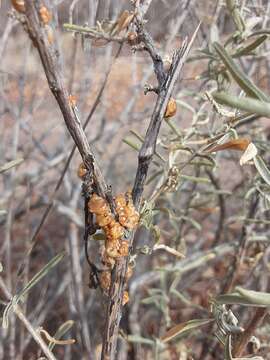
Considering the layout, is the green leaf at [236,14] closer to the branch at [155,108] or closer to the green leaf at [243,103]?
the branch at [155,108]

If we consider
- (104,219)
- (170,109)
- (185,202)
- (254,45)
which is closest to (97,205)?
(104,219)

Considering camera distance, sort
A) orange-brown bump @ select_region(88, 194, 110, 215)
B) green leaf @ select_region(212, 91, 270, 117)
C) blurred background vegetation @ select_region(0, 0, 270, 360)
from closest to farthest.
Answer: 1. green leaf @ select_region(212, 91, 270, 117)
2. orange-brown bump @ select_region(88, 194, 110, 215)
3. blurred background vegetation @ select_region(0, 0, 270, 360)

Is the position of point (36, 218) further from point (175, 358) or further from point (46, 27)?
point (46, 27)

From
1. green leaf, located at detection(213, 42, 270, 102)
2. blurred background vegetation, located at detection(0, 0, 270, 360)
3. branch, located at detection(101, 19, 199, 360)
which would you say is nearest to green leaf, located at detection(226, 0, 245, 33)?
blurred background vegetation, located at detection(0, 0, 270, 360)

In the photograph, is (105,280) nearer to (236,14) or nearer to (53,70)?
(53,70)

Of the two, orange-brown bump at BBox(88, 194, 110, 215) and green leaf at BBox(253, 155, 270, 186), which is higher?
green leaf at BBox(253, 155, 270, 186)

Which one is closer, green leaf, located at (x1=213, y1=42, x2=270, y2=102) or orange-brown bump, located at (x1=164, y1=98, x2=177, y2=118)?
green leaf, located at (x1=213, y1=42, x2=270, y2=102)

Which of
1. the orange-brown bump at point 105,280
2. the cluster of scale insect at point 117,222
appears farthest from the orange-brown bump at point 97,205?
the orange-brown bump at point 105,280

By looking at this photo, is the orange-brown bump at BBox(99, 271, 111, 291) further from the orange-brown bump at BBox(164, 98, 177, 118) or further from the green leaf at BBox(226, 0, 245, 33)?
the green leaf at BBox(226, 0, 245, 33)

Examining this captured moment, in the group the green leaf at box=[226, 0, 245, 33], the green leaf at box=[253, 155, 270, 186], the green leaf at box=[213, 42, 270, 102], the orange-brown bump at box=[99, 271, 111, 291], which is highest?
the green leaf at box=[226, 0, 245, 33]

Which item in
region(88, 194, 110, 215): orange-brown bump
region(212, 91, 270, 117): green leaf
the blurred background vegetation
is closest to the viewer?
region(212, 91, 270, 117): green leaf
